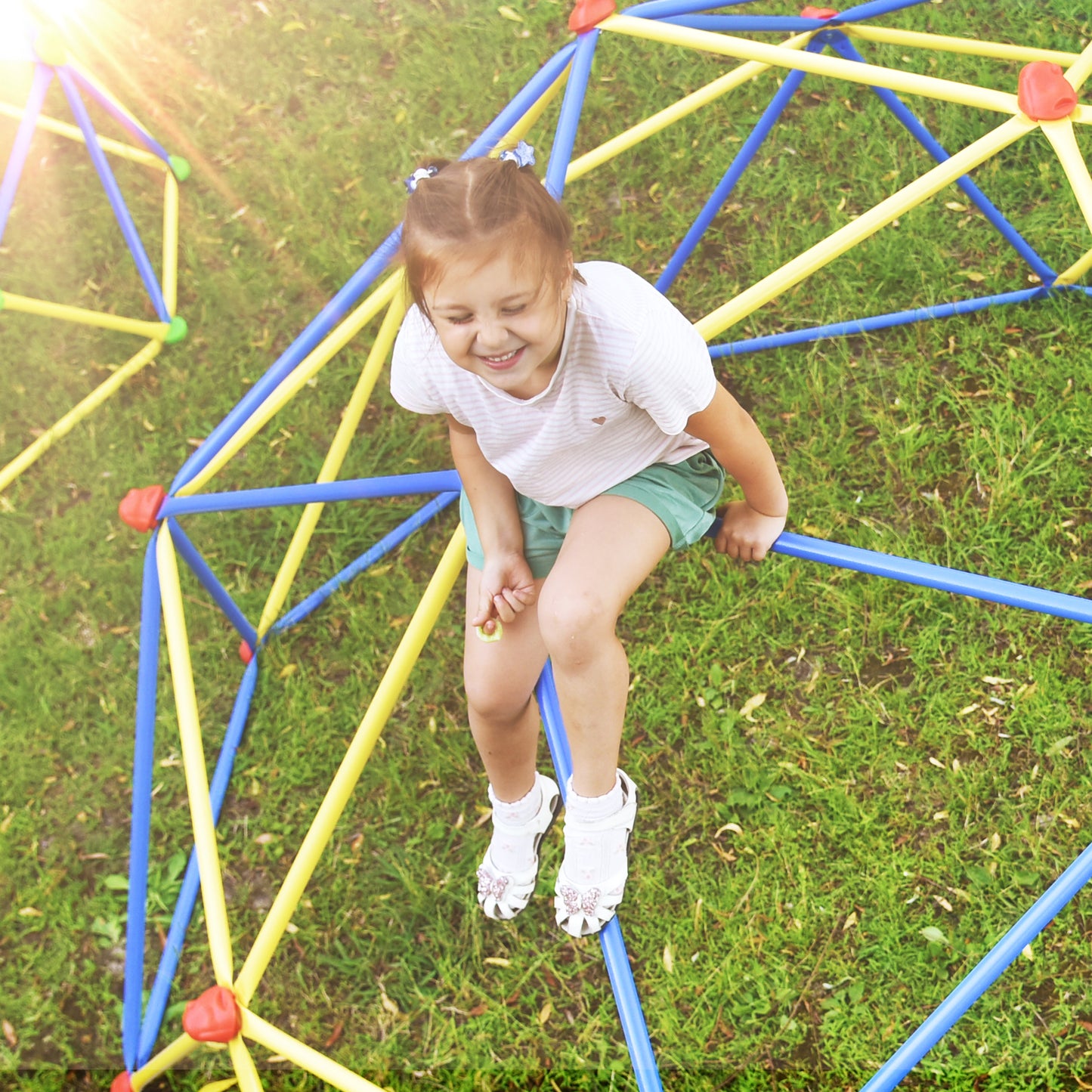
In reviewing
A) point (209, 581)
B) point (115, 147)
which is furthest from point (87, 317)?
point (209, 581)

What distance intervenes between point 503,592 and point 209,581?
0.89 meters

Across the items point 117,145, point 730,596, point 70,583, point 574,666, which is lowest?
point 730,596

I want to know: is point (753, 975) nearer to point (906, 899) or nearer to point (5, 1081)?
point (906, 899)

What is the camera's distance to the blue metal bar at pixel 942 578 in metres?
1.77

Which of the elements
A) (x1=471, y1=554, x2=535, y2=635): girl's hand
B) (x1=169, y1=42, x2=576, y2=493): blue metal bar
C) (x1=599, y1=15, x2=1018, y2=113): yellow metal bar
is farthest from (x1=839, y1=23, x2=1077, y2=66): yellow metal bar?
(x1=471, y1=554, x2=535, y2=635): girl's hand

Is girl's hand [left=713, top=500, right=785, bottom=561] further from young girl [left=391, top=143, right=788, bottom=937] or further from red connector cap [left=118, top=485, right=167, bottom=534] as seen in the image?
red connector cap [left=118, top=485, right=167, bottom=534]

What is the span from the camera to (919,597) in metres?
2.73

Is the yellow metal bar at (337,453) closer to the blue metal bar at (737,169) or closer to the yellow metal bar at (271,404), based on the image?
the yellow metal bar at (271,404)

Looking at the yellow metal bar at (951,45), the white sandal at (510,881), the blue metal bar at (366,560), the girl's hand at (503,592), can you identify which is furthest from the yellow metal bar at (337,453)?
the yellow metal bar at (951,45)

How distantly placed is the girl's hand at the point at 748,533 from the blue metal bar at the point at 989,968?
736 millimetres

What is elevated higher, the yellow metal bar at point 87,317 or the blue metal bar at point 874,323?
the yellow metal bar at point 87,317

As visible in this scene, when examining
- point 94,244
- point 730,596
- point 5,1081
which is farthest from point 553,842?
point 94,244

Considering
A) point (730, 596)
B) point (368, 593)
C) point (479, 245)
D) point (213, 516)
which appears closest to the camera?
point (479, 245)

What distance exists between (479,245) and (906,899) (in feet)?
5.91
